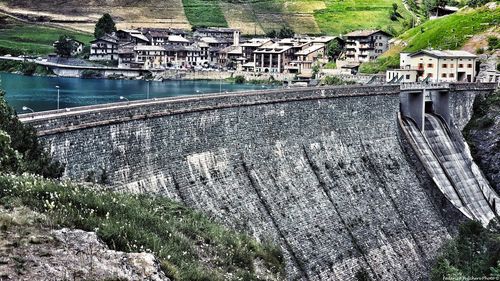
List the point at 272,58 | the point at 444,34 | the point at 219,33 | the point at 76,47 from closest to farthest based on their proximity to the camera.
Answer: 1. the point at 444,34
2. the point at 272,58
3. the point at 76,47
4. the point at 219,33

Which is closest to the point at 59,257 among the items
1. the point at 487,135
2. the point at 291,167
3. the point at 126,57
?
the point at 291,167

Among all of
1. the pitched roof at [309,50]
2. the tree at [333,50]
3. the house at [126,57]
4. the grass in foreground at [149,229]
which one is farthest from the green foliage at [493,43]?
the grass in foreground at [149,229]

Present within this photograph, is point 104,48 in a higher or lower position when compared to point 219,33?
lower

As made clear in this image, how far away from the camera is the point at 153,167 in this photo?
112 ft

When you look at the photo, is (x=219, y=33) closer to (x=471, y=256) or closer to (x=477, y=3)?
(x=477, y=3)

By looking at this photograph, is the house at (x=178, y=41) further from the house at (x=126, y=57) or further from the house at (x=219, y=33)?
the house at (x=219, y=33)

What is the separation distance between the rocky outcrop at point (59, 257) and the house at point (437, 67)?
223ft

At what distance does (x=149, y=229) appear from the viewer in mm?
18516

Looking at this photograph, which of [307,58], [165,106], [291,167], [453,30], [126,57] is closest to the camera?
[165,106]

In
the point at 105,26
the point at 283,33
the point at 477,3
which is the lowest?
the point at 283,33

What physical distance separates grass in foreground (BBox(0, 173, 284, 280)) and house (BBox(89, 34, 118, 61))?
13615 cm

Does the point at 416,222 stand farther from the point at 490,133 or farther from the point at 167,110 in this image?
the point at 167,110

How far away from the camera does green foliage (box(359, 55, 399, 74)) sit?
10681 cm

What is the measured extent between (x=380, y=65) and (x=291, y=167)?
7115cm
